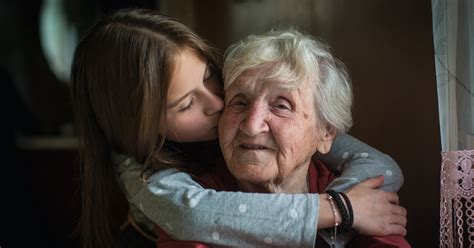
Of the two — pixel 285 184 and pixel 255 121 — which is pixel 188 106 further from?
pixel 285 184

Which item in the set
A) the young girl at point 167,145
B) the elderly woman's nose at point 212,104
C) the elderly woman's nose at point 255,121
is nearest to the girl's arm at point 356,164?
the young girl at point 167,145

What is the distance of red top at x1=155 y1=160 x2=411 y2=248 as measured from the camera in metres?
1.21

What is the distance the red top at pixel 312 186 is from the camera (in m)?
1.21

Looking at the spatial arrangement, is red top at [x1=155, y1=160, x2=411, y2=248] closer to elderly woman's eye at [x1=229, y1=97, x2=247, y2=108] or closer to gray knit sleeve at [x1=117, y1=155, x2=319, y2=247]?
gray knit sleeve at [x1=117, y1=155, x2=319, y2=247]

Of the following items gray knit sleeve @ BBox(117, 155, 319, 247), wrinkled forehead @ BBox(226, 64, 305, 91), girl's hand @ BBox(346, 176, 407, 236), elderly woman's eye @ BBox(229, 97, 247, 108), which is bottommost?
girl's hand @ BBox(346, 176, 407, 236)

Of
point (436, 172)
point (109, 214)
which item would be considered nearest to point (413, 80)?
point (436, 172)

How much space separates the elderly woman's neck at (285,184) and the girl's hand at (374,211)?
150 millimetres

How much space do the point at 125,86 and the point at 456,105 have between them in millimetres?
784

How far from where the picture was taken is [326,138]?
1318 mm

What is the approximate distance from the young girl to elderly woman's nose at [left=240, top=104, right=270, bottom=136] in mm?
106

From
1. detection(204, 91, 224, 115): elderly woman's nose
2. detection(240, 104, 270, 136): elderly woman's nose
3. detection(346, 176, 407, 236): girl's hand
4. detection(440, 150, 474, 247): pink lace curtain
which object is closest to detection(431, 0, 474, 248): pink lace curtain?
detection(440, 150, 474, 247): pink lace curtain

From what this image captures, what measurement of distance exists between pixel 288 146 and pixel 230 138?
153 mm

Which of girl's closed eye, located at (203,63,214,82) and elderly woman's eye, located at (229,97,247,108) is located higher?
girl's closed eye, located at (203,63,214,82)

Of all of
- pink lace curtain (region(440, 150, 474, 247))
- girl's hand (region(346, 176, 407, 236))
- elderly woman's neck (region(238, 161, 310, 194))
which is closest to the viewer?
pink lace curtain (region(440, 150, 474, 247))
